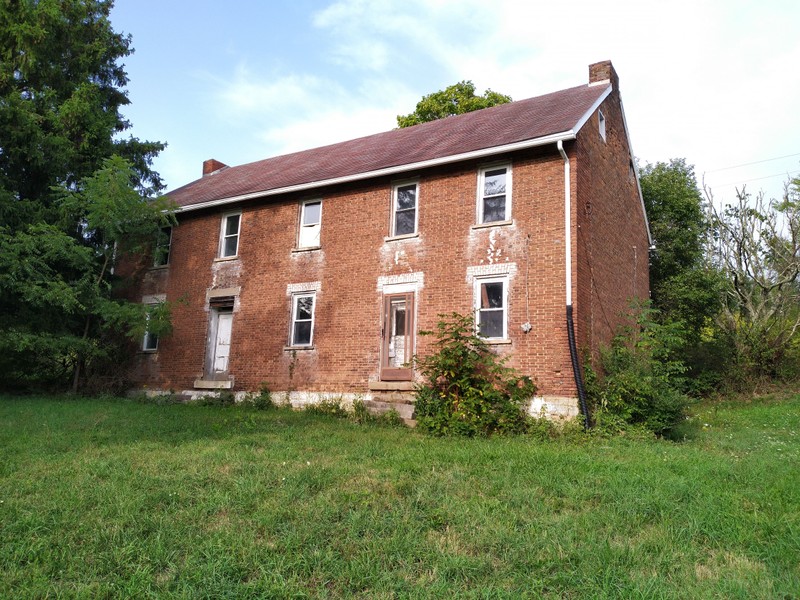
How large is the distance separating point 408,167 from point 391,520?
1014 centimetres

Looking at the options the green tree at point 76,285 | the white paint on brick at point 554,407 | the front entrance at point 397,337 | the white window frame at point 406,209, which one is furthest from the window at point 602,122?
the green tree at point 76,285

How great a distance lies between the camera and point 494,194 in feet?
46.2

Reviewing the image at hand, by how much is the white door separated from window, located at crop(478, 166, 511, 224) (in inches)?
301

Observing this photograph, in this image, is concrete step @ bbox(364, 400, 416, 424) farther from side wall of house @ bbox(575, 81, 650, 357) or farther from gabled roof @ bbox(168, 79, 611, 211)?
gabled roof @ bbox(168, 79, 611, 211)

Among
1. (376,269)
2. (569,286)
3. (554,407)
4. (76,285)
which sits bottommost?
(554,407)

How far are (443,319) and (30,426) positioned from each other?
8.14 metres

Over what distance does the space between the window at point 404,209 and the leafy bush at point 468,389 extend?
3.04m

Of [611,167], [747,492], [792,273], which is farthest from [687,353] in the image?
[747,492]

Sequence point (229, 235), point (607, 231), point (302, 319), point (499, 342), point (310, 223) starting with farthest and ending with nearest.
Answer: point (229, 235)
point (310, 223)
point (302, 319)
point (607, 231)
point (499, 342)

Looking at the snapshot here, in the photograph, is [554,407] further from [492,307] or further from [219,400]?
[219,400]

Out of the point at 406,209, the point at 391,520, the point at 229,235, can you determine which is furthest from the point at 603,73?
the point at 391,520

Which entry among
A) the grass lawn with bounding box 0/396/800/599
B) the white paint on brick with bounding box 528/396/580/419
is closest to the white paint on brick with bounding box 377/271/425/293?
the white paint on brick with bounding box 528/396/580/419

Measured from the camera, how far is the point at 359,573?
4945 millimetres

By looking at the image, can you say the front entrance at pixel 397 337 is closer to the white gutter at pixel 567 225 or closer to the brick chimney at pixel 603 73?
the white gutter at pixel 567 225
